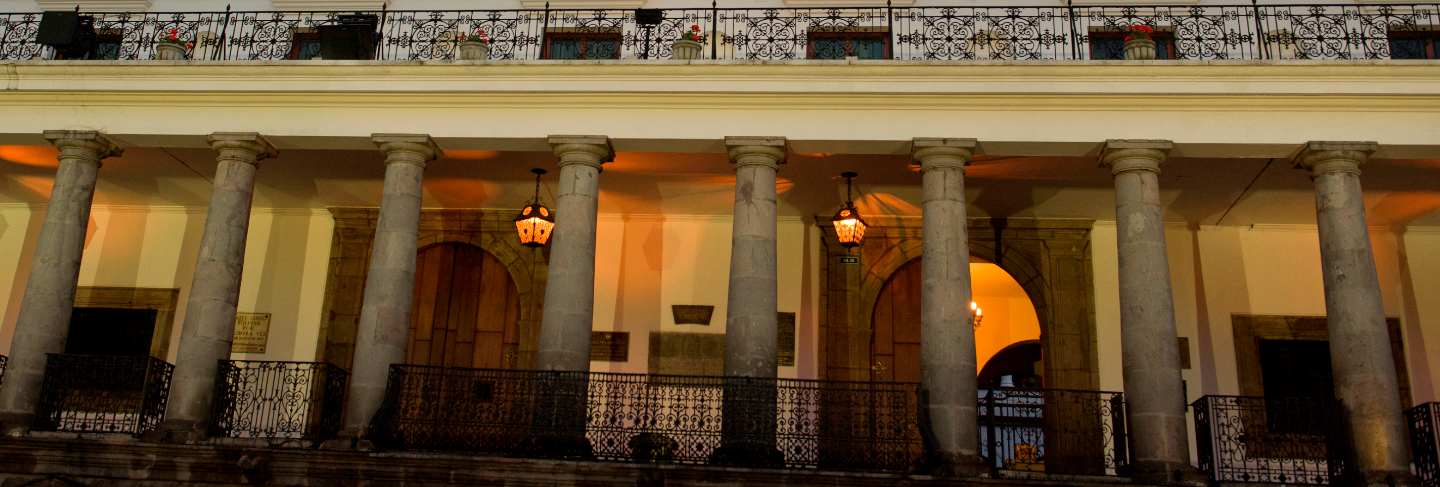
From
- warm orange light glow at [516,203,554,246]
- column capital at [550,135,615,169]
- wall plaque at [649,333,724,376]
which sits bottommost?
wall plaque at [649,333,724,376]

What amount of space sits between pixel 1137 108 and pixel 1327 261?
Result: 2.60 m

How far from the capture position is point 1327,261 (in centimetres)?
1251

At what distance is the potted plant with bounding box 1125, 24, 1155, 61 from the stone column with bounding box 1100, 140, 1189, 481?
1.07 m

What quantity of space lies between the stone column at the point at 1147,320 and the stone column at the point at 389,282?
26.1ft

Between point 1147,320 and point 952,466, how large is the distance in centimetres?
269

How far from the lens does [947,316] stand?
40.7ft

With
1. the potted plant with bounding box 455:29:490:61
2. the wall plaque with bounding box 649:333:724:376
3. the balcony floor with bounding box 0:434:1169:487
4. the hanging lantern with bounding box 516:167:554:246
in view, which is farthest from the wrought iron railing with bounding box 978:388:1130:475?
the potted plant with bounding box 455:29:490:61

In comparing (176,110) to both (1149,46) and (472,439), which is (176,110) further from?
(1149,46)

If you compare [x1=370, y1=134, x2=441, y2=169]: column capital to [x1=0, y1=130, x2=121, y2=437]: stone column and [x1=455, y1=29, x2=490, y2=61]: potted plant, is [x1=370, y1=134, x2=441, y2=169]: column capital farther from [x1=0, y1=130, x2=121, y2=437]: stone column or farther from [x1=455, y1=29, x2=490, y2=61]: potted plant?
[x1=0, y1=130, x2=121, y2=437]: stone column

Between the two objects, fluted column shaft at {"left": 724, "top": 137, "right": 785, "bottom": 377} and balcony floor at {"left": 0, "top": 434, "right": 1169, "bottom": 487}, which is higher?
fluted column shaft at {"left": 724, "top": 137, "right": 785, "bottom": 377}

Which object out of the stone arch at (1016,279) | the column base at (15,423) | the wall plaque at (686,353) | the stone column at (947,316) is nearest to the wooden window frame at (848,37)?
the stone column at (947,316)

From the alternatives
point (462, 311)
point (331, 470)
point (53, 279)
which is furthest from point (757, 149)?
point (53, 279)

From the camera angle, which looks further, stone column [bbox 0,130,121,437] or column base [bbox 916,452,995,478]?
stone column [bbox 0,130,121,437]

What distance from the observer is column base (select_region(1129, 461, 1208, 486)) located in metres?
11.5
